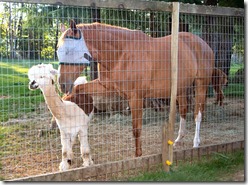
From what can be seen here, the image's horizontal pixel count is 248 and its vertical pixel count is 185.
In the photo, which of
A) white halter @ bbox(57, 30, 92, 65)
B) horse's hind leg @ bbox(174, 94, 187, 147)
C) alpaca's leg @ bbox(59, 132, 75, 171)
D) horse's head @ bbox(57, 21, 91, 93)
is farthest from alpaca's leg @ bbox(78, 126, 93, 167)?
horse's hind leg @ bbox(174, 94, 187, 147)

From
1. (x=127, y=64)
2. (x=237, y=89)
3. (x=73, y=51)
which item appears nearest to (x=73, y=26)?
(x=73, y=51)

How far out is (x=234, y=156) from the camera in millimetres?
5348

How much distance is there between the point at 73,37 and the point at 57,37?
477mm

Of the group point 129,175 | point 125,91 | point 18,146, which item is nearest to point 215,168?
point 129,175

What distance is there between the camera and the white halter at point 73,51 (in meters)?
Answer: 4.51

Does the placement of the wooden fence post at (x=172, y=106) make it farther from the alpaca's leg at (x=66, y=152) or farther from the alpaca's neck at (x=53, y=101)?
the alpaca's neck at (x=53, y=101)

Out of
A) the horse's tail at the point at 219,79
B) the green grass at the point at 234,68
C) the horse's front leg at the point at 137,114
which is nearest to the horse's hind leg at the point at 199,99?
the horse's tail at the point at 219,79

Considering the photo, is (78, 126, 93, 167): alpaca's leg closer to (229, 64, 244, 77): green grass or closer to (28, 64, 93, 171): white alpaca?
(28, 64, 93, 171): white alpaca

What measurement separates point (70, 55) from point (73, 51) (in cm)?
6

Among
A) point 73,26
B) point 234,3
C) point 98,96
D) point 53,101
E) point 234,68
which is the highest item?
point 234,3

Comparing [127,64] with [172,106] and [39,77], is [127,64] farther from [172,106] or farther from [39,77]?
[39,77]

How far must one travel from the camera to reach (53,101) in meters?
4.75

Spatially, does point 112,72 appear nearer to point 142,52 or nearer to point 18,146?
point 142,52

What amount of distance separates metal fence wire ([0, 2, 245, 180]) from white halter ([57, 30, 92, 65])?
0.53 ft
